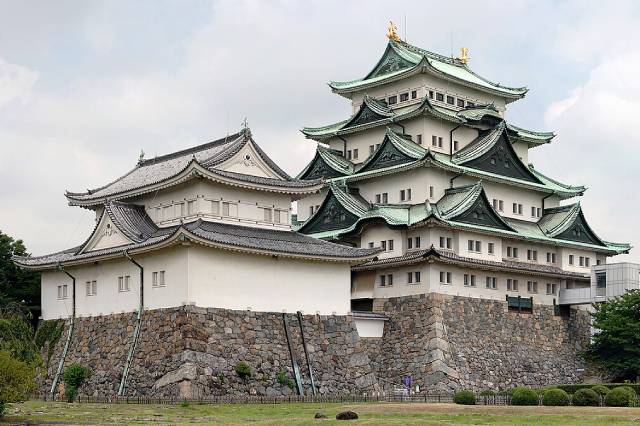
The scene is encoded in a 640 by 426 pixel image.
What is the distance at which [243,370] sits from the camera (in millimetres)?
53188

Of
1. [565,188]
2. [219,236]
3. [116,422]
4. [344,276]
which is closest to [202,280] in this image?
[219,236]

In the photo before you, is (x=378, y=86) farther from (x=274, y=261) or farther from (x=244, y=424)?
(x=244, y=424)

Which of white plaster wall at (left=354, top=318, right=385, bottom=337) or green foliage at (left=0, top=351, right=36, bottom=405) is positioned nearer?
green foliage at (left=0, top=351, right=36, bottom=405)

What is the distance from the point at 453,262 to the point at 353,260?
6.93m

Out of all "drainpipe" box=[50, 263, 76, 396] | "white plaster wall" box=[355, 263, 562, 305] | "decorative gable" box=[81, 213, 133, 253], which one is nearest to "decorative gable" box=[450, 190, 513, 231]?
"white plaster wall" box=[355, 263, 562, 305]

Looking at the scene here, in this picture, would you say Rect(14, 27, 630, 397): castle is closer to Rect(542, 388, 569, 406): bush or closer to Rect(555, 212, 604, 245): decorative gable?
Rect(555, 212, 604, 245): decorative gable

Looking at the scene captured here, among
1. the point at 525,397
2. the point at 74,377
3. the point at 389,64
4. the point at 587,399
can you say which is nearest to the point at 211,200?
the point at 74,377

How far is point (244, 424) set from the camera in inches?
1486

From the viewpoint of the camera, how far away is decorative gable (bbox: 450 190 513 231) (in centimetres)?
6669

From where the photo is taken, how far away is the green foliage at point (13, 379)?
128 ft

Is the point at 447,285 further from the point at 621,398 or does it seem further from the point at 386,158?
the point at 621,398

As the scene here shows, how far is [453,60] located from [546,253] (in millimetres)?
17783

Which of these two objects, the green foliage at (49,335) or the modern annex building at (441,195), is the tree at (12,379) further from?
the modern annex building at (441,195)

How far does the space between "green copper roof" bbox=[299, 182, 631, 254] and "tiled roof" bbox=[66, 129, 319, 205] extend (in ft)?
23.3
